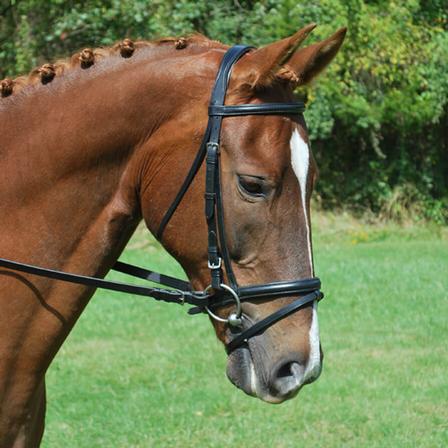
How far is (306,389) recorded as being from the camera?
6.65 meters

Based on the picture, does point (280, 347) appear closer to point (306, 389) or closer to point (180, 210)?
point (180, 210)

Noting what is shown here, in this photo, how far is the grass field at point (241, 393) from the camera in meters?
5.68

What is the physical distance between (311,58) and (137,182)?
26.5 inches

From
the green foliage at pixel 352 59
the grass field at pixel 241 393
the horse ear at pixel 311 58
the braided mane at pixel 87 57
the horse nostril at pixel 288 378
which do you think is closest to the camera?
the horse nostril at pixel 288 378

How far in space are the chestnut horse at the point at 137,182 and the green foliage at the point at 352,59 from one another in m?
11.8

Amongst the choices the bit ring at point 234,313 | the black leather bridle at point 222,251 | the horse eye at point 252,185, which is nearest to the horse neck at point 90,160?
the black leather bridle at point 222,251

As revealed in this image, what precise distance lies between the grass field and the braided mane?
313cm

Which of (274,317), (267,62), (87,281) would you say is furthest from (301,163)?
(87,281)

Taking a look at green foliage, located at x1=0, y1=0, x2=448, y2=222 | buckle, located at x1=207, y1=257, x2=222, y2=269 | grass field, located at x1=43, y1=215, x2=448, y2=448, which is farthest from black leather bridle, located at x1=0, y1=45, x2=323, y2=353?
green foliage, located at x1=0, y1=0, x2=448, y2=222

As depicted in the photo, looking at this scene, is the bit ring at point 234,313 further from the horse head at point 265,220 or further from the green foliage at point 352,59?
the green foliage at point 352,59

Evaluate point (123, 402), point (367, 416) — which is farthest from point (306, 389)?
point (123, 402)

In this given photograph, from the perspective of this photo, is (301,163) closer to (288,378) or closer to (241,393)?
(288,378)

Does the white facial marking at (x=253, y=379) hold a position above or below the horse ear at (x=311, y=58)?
below

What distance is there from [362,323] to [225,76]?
659 cm
